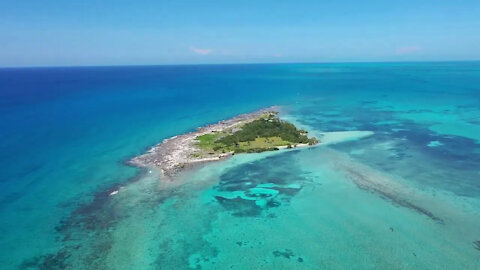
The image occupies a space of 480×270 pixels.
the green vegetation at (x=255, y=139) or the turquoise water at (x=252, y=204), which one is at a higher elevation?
the green vegetation at (x=255, y=139)

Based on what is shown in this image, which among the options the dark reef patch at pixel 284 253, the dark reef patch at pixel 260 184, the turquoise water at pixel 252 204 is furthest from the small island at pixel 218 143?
the dark reef patch at pixel 284 253

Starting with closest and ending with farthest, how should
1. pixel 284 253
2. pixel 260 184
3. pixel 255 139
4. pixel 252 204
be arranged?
1. pixel 284 253
2. pixel 252 204
3. pixel 260 184
4. pixel 255 139

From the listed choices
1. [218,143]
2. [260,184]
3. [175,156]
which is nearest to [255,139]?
[218,143]

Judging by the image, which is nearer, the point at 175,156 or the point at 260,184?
the point at 260,184

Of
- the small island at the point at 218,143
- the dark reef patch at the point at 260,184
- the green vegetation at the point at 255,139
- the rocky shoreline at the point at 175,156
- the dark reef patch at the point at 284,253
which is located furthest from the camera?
the green vegetation at the point at 255,139

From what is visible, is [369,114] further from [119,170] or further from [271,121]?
[119,170]

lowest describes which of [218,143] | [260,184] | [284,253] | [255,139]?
[284,253]

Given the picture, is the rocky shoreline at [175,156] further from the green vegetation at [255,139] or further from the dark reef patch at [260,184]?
the dark reef patch at [260,184]

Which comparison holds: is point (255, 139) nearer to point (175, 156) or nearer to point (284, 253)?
point (175, 156)

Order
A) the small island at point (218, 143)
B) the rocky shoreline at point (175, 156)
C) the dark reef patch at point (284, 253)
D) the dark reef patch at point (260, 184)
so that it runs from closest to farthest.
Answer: the dark reef patch at point (284, 253)
the dark reef patch at point (260, 184)
the rocky shoreline at point (175, 156)
the small island at point (218, 143)
